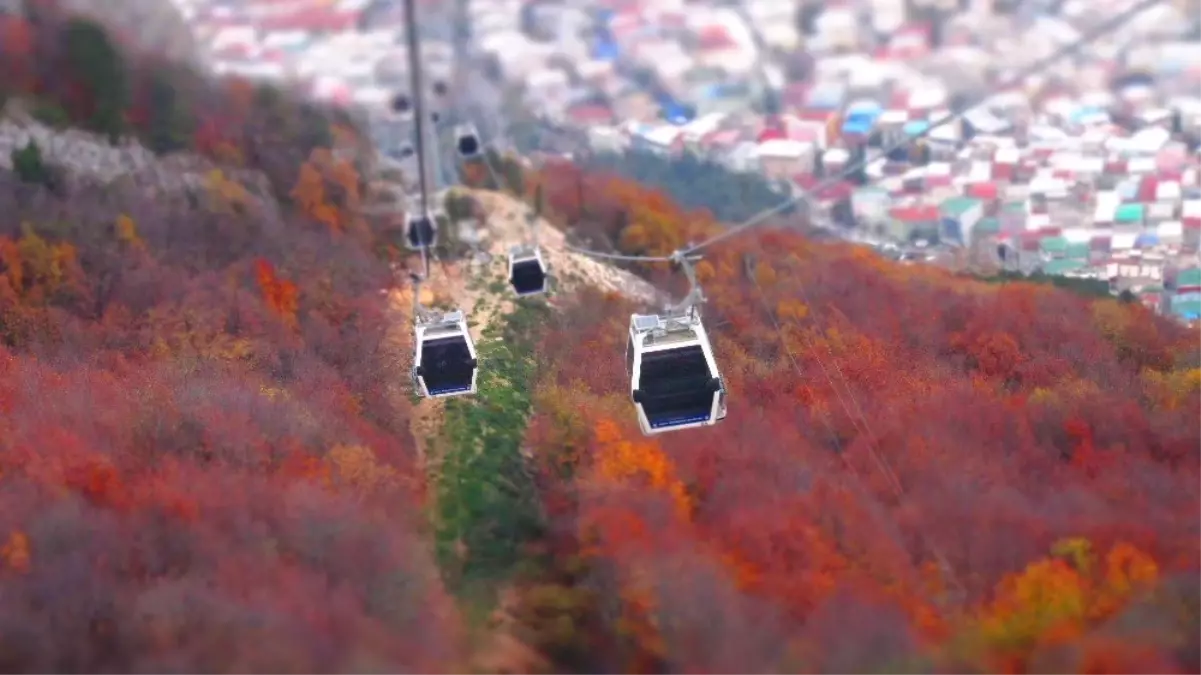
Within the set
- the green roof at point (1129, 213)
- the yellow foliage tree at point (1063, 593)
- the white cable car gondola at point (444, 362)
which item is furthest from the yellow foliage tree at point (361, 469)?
the green roof at point (1129, 213)

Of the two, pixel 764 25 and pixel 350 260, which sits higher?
pixel 764 25

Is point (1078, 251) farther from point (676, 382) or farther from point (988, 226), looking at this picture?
point (676, 382)

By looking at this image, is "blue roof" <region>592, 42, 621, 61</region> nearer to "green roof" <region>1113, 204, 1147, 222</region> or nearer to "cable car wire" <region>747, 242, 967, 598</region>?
"green roof" <region>1113, 204, 1147, 222</region>

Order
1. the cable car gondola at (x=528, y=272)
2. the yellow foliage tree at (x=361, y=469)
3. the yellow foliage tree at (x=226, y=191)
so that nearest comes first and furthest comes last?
the yellow foliage tree at (x=361, y=469), the cable car gondola at (x=528, y=272), the yellow foliage tree at (x=226, y=191)

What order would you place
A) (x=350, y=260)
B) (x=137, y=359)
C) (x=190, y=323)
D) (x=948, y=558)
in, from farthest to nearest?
1. (x=350, y=260)
2. (x=190, y=323)
3. (x=137, y=359)
4. (x=948, y=558)

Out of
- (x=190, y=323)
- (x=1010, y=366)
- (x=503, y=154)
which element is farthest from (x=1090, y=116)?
(x=190, y=323)

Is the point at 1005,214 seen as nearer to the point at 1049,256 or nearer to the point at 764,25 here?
the point at 1049,256

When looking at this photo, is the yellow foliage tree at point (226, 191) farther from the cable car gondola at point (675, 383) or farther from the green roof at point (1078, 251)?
the green roof at point (1078, 251)
